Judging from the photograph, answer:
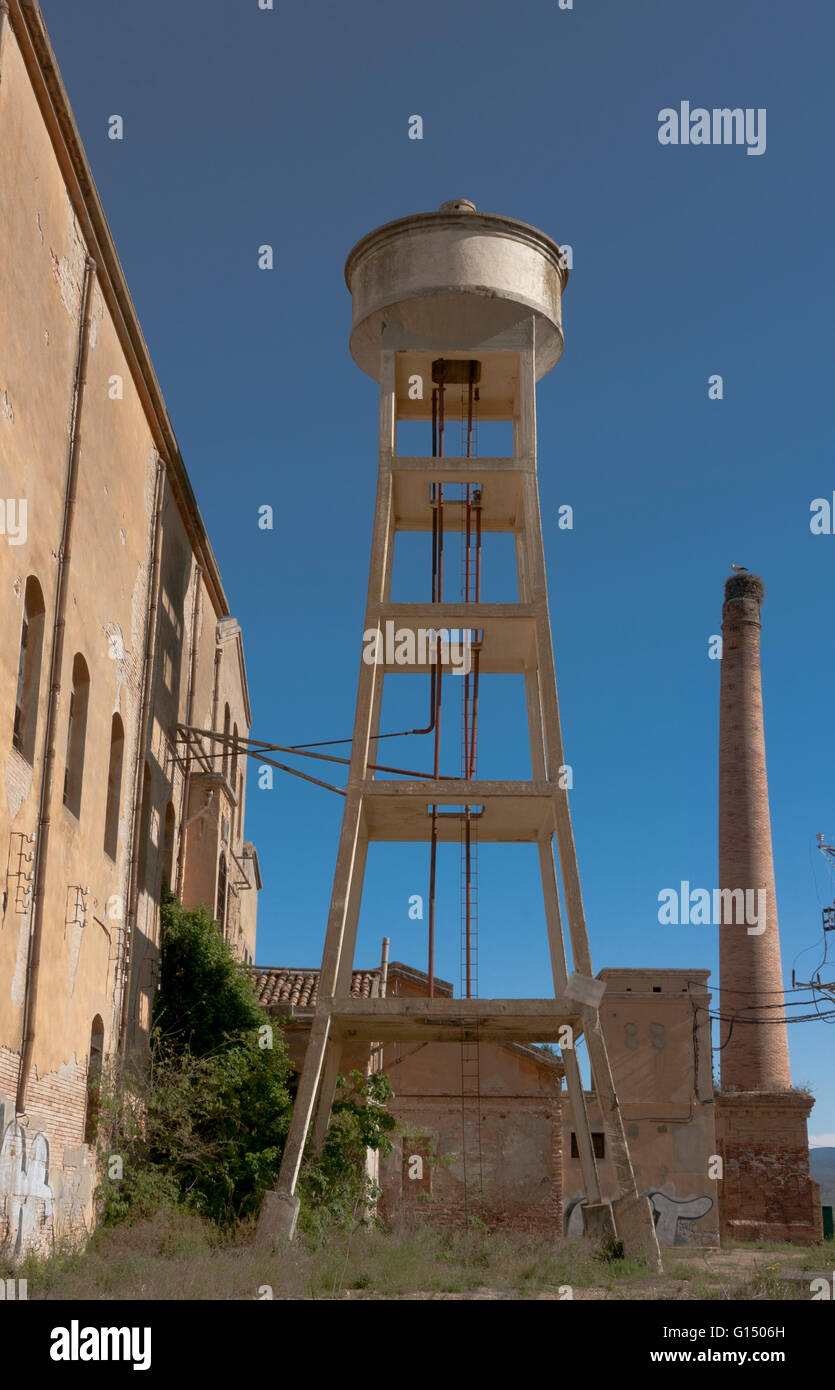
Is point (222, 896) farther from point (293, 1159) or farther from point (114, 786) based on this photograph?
point (293, 1159)

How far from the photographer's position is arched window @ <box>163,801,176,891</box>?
19.4 m

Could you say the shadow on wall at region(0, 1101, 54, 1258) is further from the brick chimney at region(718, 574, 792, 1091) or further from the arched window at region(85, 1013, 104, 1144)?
the brick chimney at region(718, 574, 792, 1091)

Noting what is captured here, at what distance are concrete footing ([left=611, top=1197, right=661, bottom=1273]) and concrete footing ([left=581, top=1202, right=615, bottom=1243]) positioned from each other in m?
0.26

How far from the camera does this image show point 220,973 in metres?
18.8

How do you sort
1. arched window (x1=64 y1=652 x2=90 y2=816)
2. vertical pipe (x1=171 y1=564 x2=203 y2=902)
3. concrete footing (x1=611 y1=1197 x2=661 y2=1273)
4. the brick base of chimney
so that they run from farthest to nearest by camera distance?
the brick base of chimney → vertical pipe (x1=171 y1=564 x2=203 y2=902) → arched window (x1=64 y1=652 x2=90 y2=816) → concrete footing (x1=611 y1=1197 x2=661 y2=1273)

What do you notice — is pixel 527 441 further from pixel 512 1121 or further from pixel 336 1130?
pixel 512 1121

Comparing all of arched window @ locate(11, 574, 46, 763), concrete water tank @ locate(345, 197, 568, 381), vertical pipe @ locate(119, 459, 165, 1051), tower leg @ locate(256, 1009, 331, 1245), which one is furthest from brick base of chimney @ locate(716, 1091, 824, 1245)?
arched window @ locate(11, 574, 46, 763)

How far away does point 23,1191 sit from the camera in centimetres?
1244

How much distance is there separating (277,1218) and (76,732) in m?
5.43

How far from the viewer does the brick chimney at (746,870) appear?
3306 cm

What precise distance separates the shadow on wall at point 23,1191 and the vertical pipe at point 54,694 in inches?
15.1

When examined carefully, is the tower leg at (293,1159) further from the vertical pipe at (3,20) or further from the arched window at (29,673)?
the vertical pipe at (3,20)

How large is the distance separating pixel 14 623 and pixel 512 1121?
18095 mm
